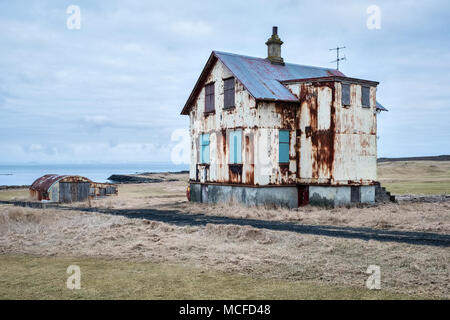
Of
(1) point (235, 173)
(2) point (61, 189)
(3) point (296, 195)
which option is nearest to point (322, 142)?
(3) point (296, 195)

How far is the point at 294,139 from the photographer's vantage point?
23.6m

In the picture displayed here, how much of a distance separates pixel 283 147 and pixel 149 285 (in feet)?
51.7

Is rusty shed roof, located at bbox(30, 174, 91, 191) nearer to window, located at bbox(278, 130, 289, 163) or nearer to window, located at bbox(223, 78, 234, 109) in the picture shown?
window, located at bbox(223, 78, 234, 109)

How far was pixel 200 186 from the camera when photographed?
26781 millimetres

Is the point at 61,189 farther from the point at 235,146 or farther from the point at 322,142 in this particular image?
the point at 322,142

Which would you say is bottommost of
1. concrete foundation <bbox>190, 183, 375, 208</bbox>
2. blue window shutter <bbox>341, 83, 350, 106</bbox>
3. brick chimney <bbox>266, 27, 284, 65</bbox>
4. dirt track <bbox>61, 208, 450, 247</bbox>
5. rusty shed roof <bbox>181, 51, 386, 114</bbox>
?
dirt track <bbox>61, 208, 450, 247</bbox>

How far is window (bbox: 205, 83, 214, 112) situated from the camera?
26191 mm

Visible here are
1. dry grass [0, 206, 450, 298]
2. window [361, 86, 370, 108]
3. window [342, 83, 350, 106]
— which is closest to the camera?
dry grass [0, 206, 450, 298]

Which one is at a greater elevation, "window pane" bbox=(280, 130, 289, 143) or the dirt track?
"window pane" bbox=(280, 130, 289, 143)

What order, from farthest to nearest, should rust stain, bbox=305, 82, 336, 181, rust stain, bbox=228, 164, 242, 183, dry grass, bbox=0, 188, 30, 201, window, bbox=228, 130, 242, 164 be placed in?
dry grass, bbox=0, 188, 30, 201 → window, bbox=228, 130, 242, 164 → rust stain, bbox=228, 164, 242, 183 → rust stain, bbox=305, 82, 336, 181

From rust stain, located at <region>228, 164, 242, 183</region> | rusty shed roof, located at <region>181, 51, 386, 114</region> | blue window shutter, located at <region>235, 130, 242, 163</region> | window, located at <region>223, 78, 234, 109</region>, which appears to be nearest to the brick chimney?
rusty shed roof, located at <region>181, 51, 386, 114</region>

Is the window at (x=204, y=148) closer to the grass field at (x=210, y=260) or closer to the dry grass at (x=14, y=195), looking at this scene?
the grass field at (x=210, y=260)

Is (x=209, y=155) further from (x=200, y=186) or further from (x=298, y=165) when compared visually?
(x=298, y=165)

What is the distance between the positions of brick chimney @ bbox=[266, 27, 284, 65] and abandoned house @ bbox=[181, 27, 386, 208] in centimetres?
279
